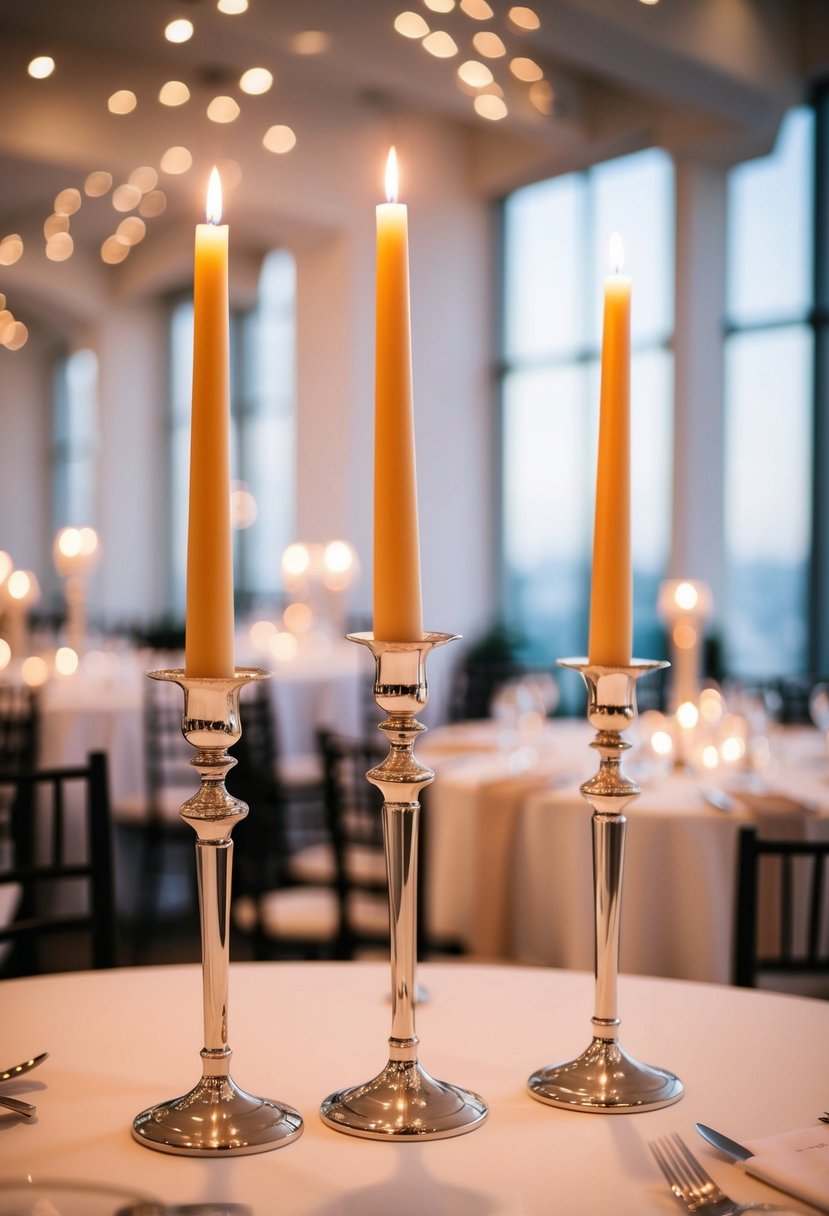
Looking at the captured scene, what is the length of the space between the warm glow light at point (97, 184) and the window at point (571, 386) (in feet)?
10.2

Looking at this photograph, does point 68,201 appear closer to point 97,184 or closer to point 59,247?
point 97,184

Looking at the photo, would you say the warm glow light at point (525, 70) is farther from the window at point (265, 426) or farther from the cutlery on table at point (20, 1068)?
the cutlery on table at point (20, 1068)

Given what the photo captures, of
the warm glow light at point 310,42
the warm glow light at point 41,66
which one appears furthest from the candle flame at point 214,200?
the warm glow light at point 41,66

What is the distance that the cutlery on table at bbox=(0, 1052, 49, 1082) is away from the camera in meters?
1.01

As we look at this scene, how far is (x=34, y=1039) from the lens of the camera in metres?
1.12

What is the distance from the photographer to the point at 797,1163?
0.85 m

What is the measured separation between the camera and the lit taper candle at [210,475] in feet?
2.73

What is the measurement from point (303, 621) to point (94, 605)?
634 cm

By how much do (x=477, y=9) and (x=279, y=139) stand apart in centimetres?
349

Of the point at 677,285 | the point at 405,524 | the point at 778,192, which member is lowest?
the point at 405,524

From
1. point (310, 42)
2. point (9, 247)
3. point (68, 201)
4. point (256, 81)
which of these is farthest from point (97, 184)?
point (310, 42)

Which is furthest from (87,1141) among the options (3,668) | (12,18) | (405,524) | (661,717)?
(12,18)

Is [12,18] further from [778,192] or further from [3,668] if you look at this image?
[778,192]

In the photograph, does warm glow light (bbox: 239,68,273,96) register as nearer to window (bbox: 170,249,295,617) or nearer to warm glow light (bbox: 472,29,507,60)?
warm glow light (bbox: 472,29,507,60)
